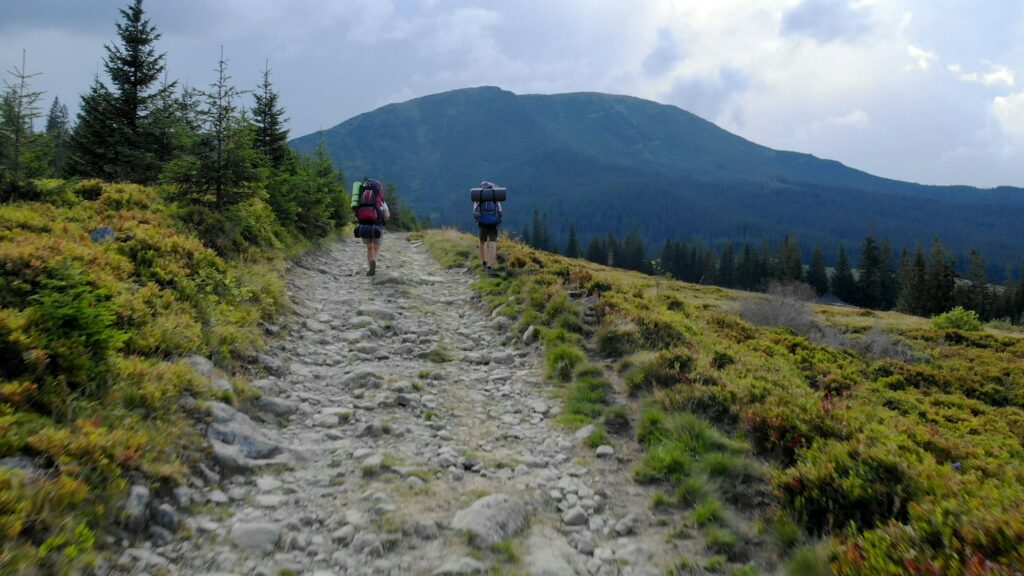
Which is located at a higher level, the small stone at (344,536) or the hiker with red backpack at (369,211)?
the hiker with red backpack at (369,211)

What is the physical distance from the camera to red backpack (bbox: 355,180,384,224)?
51.9 ft

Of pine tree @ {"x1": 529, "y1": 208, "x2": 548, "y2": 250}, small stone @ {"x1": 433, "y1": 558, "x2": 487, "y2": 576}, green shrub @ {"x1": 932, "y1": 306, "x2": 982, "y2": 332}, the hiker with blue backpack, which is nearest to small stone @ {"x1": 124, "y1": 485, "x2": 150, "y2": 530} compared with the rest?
small stone @ {"x1": 433, "y1": 558, "x2": 487, "y2": 576}

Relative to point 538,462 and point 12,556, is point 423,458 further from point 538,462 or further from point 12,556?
point 12,556

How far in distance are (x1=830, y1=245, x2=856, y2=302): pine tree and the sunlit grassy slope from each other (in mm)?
108445

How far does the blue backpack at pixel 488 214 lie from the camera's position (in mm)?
15734

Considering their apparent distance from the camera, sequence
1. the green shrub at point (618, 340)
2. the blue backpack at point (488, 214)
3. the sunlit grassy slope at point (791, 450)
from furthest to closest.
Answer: the blue backpack at point (488, 214)
the green shrub at point (618, 340)
the sunlit grassy slope at point (791, 450)

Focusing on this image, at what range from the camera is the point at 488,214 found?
619 inches

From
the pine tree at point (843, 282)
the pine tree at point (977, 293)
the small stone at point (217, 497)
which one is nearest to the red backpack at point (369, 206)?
the small stone at point (217, 497)

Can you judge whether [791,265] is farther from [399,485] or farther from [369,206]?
[399,485]

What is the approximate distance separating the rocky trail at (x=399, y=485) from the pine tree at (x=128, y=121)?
19917 millimetres

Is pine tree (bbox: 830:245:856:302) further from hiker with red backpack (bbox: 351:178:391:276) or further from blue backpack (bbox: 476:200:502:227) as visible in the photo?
hiker with red backpack (bbox: 351:178:391:276)

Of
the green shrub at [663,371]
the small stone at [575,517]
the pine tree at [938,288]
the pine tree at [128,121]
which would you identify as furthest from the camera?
the pine tree at [938,288]

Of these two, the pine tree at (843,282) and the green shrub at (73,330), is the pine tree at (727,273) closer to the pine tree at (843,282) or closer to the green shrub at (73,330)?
the pine tree at (843,282)

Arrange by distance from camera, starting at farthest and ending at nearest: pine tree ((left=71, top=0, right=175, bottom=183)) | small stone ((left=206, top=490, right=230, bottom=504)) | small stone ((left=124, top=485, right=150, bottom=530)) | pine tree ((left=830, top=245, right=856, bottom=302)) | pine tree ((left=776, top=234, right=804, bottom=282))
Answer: pine tree ((left=776, top=234, right=804, bottom=282)), pine tree ((left=830, top=245, right=856, bottom=302)), pine tree ((left=71, top=0, right=175, bottom=183)), small stone ((left=206, top=490, right=230, bottom=504)), small stone ((left=124, top=485, right=150, bottom=530))
